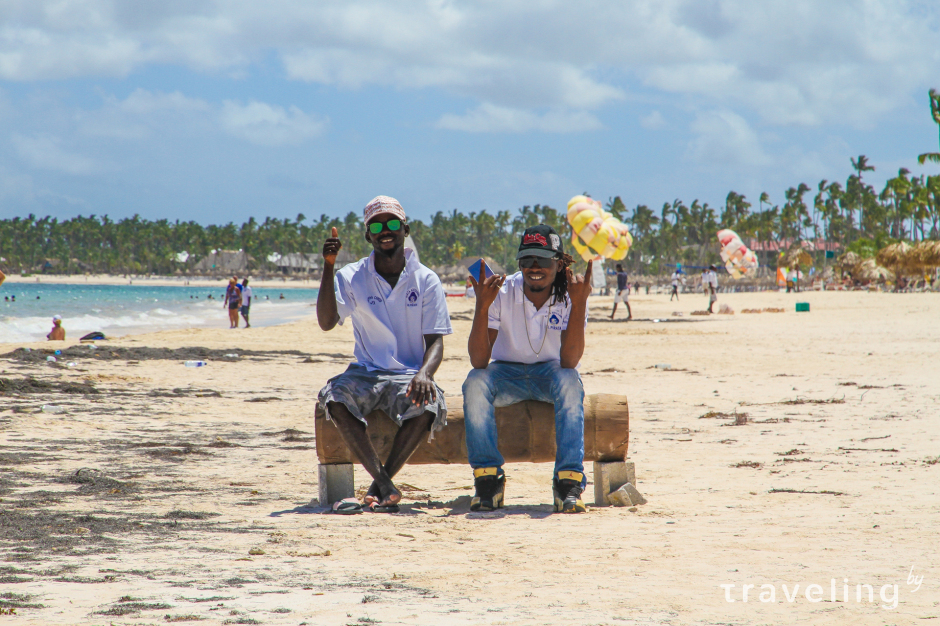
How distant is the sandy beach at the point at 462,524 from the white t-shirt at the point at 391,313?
36.9 inches

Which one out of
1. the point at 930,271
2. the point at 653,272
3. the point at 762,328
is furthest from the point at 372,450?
the point at 653,272

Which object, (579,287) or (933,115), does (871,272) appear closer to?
(933,115)

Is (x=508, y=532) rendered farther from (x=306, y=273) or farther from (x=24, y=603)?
→ (x=306, y=273)

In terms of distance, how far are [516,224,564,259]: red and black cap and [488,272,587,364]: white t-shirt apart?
19 centimetres

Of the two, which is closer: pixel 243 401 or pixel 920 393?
pixel 920 393

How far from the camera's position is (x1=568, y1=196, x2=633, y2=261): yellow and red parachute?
26828 millimetres

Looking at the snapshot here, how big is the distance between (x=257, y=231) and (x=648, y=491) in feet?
540

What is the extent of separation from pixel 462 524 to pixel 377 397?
2.88 ft

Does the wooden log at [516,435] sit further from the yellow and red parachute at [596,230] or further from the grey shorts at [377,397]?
the yellow and red parachute at [596,230]

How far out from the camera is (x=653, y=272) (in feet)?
410

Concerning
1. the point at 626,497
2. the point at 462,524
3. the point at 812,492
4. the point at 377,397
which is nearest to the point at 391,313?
the point at 377,397

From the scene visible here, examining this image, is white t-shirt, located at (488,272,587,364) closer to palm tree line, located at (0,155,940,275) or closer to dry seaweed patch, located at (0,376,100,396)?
dry seaweed patch, located at (0,376,100,396)

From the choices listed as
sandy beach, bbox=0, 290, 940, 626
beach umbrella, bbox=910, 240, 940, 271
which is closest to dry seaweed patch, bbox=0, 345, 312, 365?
sandy beach, bbox=0, 290, 940, 626

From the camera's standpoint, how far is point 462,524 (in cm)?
456
